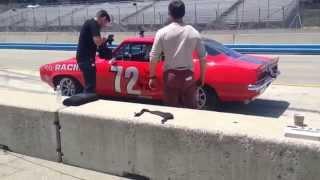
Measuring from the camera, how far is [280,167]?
13.8 feet

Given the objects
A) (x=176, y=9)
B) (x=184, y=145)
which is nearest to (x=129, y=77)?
(x=176, y=9)

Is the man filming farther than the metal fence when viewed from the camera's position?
No

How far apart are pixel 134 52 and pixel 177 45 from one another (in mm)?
3880

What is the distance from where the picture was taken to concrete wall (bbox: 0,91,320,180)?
4250 millimetres

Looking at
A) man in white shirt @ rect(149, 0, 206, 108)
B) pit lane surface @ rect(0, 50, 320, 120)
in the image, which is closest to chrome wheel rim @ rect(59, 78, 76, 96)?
pit lane surface @ rect(0, 50, 320, 120)

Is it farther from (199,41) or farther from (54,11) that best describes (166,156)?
(54,11)

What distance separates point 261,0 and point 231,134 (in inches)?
1686

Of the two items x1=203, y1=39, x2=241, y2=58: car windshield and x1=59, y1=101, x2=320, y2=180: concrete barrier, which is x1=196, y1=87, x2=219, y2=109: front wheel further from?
x1=59, y1=101, x2=320, y2=180: concrete barrier

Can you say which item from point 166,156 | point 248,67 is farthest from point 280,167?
point 248,67

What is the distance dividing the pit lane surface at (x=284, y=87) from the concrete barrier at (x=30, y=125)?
2.77 meters

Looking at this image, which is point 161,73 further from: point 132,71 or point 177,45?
point 177,45

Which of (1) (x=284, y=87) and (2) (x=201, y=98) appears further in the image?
(1) (x=284, y=87)

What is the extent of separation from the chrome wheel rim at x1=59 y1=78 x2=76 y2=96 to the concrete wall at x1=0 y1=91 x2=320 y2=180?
14.4 feet

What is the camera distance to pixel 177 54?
6.13m
